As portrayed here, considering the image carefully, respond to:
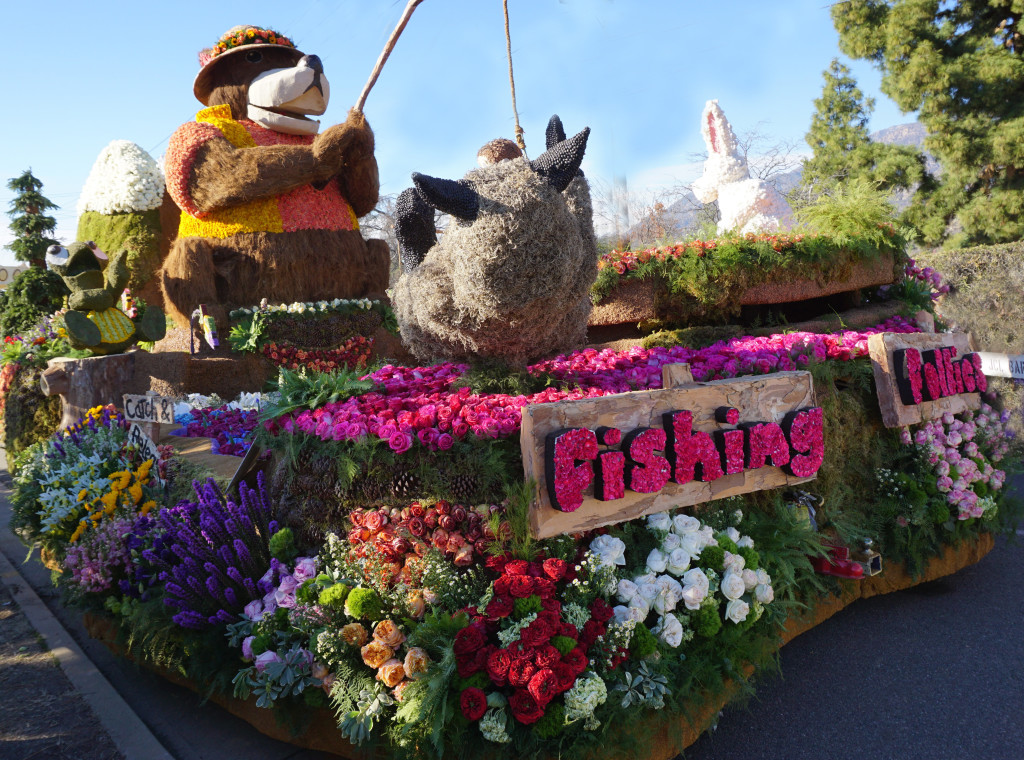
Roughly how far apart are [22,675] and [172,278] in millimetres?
4891

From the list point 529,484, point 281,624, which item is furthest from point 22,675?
point 529,484

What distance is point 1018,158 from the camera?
35.7 feet

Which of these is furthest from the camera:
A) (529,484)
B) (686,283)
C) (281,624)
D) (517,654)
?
(686,283)

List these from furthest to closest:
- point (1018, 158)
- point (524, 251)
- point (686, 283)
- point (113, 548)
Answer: point (1018, 158), point (686, 283), point (113, 548), point (524, 251)

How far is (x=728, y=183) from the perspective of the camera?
38.6 ft

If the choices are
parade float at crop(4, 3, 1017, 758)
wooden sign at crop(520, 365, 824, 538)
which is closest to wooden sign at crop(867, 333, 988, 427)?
parade float at crop(4, 3, 1017, 758)

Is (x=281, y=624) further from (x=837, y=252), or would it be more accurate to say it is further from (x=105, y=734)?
(x=837, y=252)

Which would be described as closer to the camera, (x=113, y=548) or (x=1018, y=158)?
(x=113, y=548)

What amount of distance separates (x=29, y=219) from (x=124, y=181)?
12.0 feet

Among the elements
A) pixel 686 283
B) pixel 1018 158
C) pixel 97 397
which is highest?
pixel 1018 158

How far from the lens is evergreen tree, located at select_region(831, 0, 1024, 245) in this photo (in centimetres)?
1111

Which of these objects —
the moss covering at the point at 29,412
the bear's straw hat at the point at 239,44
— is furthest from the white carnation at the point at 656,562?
the bear's straw hat at the point at 239,44

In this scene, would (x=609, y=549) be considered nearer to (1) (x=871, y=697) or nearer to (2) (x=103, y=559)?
(1) (x=871, y=697)

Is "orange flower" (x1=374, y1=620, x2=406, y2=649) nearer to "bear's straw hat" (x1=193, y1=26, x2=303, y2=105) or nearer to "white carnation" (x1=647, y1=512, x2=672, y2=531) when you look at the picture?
"white carnation" (x1=647, y1=512, x2=672, y2=531)
